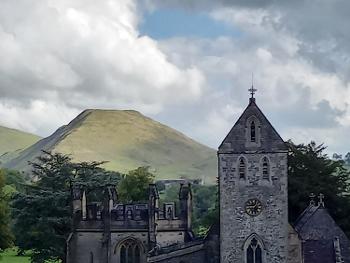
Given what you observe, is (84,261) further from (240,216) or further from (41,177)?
(41,177)

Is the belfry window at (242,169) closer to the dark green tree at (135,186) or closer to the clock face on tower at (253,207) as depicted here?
the clock face on tower at (253,207)

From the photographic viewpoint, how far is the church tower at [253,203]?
49188mm

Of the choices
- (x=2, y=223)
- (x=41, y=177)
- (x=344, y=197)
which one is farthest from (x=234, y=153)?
(x=2, y=223)

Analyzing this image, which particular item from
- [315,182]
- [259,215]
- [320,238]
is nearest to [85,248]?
[259,215]

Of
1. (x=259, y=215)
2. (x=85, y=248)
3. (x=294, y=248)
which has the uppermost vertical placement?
(x=259, y=215)

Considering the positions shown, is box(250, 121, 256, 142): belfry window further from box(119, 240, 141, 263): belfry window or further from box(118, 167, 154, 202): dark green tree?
box(118, 167, 154, 202): dark green tree

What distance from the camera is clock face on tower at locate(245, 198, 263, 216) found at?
161ft

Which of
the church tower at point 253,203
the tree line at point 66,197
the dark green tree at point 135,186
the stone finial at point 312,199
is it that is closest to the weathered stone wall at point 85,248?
the tree line at point 66,197

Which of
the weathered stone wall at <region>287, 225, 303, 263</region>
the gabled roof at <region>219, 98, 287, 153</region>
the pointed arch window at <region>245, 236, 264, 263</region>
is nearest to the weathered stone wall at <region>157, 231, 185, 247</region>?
the pointed arch window at <region>245, 236, 264, 263</region>

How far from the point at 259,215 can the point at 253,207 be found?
0.66 metres

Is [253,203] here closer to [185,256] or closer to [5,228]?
[185,256]

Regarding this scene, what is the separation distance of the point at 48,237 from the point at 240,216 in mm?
24175

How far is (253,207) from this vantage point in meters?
49.2

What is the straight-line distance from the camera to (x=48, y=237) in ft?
221
